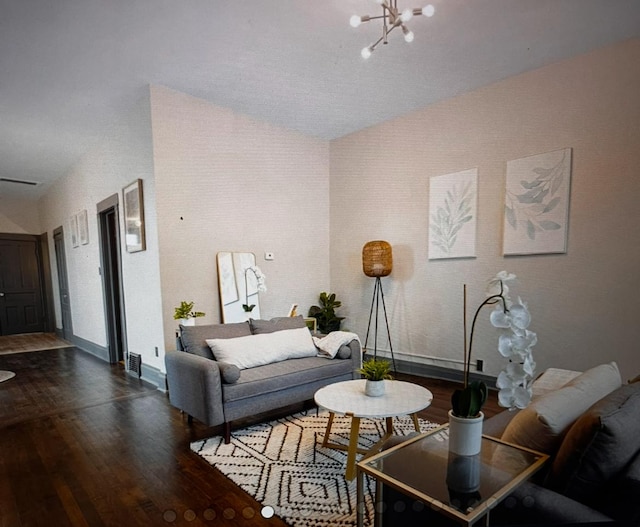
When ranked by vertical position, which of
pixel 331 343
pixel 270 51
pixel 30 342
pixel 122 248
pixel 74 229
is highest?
pixel 270 51

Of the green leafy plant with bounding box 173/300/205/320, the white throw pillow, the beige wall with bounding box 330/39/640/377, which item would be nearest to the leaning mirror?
the green leafy plant with bounding box 173/300/205/320

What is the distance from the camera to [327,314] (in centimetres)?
460

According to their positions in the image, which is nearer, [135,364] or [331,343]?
[331,343]

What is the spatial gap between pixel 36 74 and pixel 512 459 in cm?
424

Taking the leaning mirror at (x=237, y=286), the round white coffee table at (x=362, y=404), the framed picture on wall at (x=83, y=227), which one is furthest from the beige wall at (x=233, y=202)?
the framed picture on wall at (x=83, y=227)

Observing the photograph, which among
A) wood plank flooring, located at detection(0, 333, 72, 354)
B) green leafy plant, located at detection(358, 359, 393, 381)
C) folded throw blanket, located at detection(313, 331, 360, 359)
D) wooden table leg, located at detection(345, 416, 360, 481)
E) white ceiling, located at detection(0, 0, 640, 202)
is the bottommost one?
wood plank flooring, located at detection(0, 333, 72, 354)

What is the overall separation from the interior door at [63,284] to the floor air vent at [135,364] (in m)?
3.12

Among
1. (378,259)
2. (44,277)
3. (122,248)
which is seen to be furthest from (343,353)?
(44,277)

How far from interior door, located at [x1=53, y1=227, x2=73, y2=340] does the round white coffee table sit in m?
6.10

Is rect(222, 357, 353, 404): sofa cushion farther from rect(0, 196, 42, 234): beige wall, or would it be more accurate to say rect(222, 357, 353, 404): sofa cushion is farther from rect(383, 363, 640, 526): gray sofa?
rect(0, 196, 42, 234): beige wall

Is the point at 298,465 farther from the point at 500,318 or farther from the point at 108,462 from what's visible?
the point at 500,318

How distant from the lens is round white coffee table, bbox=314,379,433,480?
197cm

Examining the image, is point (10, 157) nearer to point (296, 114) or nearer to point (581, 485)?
point (296, 114)

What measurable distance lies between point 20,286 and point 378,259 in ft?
25.7
